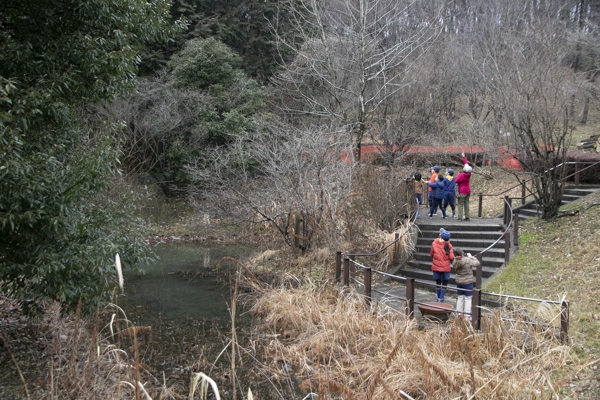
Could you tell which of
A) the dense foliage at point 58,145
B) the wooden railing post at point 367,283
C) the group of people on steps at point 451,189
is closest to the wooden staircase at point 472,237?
the group of people on steps at point 451,189

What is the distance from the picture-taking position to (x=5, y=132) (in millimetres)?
5820

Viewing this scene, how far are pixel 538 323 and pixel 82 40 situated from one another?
7.78 metres

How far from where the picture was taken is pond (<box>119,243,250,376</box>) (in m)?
9.44

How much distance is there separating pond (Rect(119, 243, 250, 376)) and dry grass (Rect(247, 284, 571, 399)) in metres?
1.28

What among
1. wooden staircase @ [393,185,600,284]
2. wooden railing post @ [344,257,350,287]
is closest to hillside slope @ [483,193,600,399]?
wooden staircase @ [393,185,600,284]

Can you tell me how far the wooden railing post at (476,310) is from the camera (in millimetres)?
8031

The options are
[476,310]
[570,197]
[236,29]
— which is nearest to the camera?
[476,310]

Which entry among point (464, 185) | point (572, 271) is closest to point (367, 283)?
point (572, 271)

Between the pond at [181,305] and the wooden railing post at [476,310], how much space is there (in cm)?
395

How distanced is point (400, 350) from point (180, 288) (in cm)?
845

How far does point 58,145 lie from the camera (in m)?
7.05

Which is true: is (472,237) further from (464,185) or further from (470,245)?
(464,185)

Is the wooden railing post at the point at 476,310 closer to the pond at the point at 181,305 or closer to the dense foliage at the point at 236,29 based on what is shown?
the pond at the point at 181,305

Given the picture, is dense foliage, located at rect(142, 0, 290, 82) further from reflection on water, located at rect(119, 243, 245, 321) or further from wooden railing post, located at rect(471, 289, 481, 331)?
wooden railing post, located at rect(471, 289, 481, 331)
